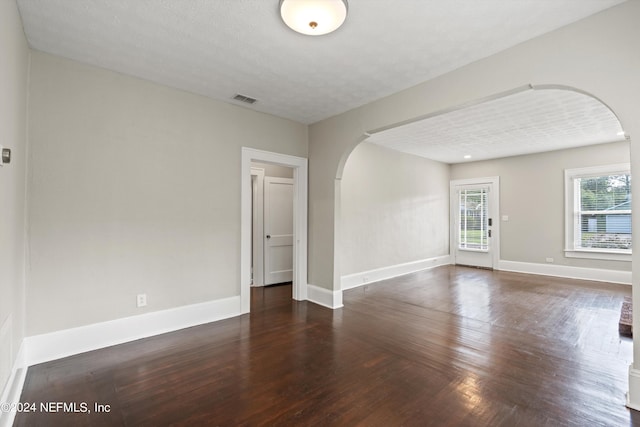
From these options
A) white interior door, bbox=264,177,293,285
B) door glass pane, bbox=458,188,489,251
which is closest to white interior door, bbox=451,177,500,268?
door glass pane, bbox=458,188,489,251

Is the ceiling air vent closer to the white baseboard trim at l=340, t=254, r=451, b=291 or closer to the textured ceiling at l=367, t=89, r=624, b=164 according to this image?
the textured ceiling at l=367, t=89, r=624, b=164

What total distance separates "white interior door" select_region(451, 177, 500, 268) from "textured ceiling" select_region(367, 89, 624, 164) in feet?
3.53

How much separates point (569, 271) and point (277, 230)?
20.3 ft

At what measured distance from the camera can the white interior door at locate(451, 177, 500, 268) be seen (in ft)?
24.1

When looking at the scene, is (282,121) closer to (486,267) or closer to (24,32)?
(24,32)

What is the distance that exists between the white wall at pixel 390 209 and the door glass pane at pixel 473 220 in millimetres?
401

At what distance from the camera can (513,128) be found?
4.82 m

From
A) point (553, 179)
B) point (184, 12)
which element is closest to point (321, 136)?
point (184, 12)

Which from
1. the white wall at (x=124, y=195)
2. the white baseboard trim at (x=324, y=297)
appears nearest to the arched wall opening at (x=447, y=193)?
the white baseboard trim at (x=324, y=297)

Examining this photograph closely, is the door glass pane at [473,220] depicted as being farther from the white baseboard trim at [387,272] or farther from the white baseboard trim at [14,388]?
the white baseboard trim at [14,388]

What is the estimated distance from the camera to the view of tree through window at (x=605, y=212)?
5.70m

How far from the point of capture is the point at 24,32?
7.80ft

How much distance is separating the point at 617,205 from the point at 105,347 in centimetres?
861

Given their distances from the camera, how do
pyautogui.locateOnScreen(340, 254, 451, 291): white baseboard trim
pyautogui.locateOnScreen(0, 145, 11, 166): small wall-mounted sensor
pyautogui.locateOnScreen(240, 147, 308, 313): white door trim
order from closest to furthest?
pyautogui.locateOnScreen(0, 145, 11, 166): small wall-mounted sensor
pyautogui.locateOnScreen(240, 147, 308, 313): white door trim
pyautogui.locateOnScreen(340, 254, 451, 291): white baseboard trim
